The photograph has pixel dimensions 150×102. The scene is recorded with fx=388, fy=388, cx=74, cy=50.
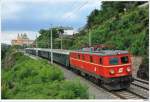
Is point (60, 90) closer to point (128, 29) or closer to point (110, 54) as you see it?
point (110, 54)

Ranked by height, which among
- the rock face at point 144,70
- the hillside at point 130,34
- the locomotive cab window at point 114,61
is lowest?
the rock face at point 144,70

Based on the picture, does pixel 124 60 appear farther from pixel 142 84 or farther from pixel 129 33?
pixel 129 33

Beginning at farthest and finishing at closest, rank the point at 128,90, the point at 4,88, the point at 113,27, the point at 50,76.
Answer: the point at 113,27
the point at 128,90
the point at 50,76
the point at 4,88

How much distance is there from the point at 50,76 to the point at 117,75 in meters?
4.54

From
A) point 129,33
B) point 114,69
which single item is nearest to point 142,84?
point 114,69

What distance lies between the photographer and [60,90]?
11469 millimetres

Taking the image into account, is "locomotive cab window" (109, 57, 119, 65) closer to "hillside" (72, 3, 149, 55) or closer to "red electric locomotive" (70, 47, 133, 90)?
"red electric locomotive" (70, 47, 133, 90)

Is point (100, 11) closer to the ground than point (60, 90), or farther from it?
farther from it

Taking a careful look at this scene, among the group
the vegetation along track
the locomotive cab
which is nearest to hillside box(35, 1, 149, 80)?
the vegetation along track

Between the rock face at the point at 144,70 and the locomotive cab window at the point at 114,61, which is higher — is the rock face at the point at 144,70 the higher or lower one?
the lower one

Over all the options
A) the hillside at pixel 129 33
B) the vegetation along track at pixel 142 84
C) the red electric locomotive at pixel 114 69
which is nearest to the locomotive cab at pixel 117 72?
the red electric locomotive at pixel 114 69

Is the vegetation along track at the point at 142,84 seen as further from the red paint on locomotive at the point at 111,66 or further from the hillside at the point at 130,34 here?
the hillside at the point at 130,34

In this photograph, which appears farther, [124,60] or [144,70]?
[144,70]

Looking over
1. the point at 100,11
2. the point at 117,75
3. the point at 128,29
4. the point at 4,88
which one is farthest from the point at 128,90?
the point at 100,11
